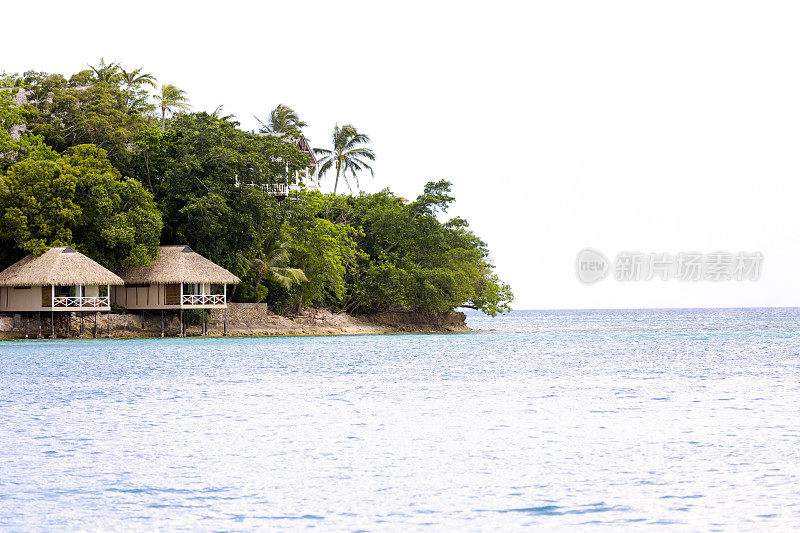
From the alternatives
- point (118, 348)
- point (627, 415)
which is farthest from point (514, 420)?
point (118, 348)

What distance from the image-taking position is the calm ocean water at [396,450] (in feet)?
22.1

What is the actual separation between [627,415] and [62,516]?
8.16 m

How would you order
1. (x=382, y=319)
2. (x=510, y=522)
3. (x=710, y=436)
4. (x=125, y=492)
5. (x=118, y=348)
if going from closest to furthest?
(x=510, y=522) < (x=125, y=492) < (x=710, y=436) < (x=118, y=348) < (x=382, y=319)

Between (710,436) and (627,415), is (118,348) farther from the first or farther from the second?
(710,436)

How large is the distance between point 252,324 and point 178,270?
212 inches

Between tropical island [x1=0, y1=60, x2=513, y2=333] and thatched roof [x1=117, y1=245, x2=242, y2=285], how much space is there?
0.56 metres

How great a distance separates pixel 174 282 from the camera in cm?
3167

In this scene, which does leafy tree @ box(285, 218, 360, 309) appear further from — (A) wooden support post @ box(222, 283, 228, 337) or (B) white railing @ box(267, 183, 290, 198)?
(A) wooden support post @ box(222, 283, 228, 337)

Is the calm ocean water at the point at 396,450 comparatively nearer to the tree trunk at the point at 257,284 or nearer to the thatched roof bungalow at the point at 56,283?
the thatched roof bungalow at the point at 56,283

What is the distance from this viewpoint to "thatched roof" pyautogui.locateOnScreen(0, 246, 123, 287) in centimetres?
2897

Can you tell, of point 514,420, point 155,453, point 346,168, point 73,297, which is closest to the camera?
point 155,453

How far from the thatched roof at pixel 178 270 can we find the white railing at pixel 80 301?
1.68 m

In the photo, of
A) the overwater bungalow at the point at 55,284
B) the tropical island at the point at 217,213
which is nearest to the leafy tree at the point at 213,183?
the tropical island at the point at 217,213

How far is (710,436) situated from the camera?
10.3 m
